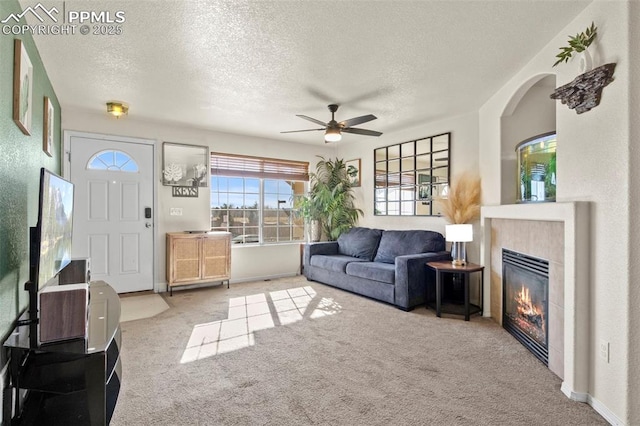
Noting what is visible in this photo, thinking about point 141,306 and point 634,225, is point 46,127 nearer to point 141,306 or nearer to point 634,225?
point 141,306

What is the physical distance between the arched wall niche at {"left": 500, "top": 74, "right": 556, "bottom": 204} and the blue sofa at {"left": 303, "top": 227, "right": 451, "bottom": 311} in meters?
1.17

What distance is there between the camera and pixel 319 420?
70.6 inches

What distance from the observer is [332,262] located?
4.82 m

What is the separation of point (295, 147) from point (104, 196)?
9.92 ft

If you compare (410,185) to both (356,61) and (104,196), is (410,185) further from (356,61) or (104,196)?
(104,196)

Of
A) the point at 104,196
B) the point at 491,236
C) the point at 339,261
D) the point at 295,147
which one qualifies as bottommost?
the point at 339,261

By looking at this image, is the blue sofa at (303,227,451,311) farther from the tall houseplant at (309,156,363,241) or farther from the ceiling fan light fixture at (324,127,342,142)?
the ceiling fan light fixture at (324,127,342,142)

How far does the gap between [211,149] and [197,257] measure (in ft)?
5.56

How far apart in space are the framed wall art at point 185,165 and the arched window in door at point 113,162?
412 mm

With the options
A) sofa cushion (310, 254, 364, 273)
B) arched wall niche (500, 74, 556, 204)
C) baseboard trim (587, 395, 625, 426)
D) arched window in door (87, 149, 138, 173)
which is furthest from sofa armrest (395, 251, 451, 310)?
arched window in door (87, 149, 138, 173)

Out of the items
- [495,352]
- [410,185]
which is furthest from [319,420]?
[410,185]

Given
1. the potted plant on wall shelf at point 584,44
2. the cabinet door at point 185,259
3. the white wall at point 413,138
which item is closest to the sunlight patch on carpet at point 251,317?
the cabinet door at point 185,259

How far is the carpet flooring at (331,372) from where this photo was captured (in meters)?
1.84

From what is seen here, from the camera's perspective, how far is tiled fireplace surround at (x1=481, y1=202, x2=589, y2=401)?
200cm
